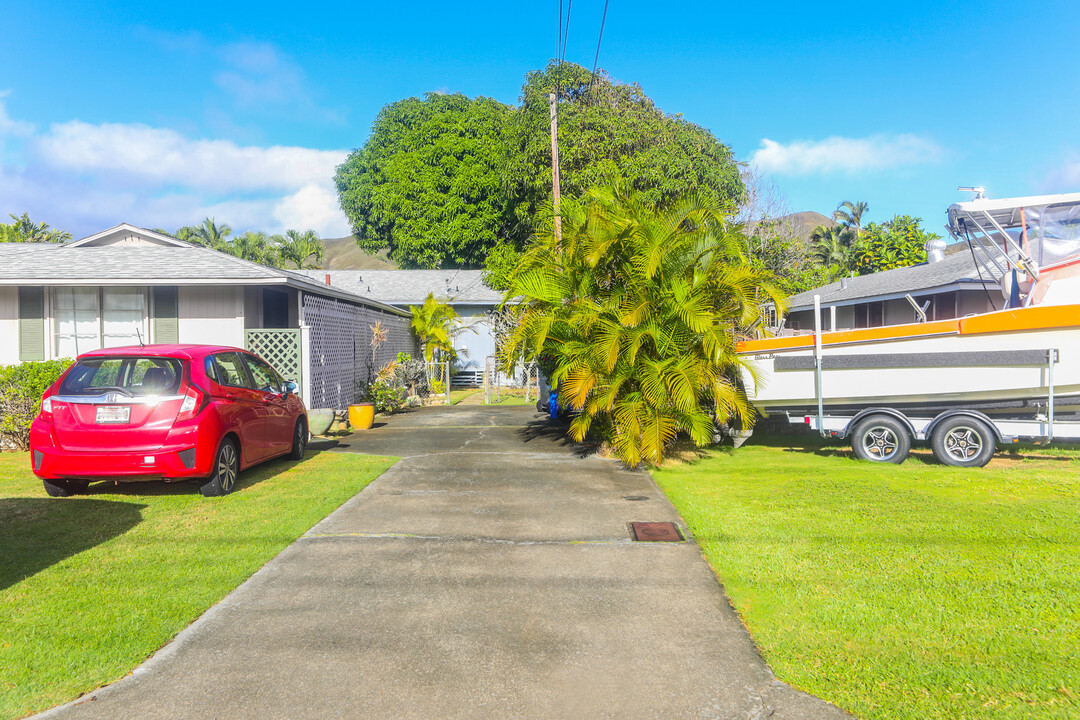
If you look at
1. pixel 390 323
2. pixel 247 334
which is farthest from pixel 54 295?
pixel 390 323

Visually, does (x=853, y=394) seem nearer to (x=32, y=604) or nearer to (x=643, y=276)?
(x=643, y=276)

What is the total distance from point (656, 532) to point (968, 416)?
5235mm

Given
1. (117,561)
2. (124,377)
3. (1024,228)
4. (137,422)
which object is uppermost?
(1024,228)

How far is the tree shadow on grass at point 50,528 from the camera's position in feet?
18.3

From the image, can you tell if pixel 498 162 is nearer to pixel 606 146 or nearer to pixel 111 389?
pixel 606 146

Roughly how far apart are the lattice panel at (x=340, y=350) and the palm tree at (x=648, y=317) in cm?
641

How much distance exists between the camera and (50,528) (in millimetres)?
6578

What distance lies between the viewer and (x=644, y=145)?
85.3 feet

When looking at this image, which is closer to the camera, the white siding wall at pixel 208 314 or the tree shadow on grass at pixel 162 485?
the tree shadow on grass at pixel 162 485

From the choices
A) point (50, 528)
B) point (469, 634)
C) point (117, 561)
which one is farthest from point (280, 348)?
point (469, 634)

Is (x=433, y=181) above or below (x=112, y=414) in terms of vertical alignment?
above

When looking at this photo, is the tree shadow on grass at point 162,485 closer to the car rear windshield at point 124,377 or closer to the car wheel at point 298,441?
the car wheel at point 298,441

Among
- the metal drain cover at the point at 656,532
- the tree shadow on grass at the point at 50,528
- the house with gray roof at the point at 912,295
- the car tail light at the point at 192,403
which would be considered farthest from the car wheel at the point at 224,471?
the house with gray roof at the point at 912,295

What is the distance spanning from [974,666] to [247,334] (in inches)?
541
